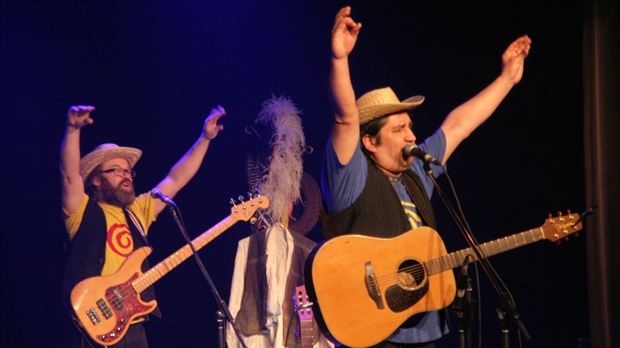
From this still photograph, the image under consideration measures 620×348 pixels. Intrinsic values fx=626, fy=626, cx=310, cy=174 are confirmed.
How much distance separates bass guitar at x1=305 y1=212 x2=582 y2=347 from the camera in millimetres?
2762

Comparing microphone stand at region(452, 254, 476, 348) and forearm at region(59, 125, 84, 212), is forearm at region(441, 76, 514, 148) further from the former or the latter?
forearm at region(59, 125, 84, 212)

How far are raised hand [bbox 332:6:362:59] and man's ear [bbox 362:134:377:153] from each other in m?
0.62

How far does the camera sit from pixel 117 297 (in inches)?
186

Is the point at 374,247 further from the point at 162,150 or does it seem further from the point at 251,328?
the point at 162,150

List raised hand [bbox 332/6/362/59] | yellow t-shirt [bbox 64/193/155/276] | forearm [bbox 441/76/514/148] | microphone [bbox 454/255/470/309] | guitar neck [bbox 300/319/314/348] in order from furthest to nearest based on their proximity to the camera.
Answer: yellow t-shirt [bbox 64/193/155/276] < guitar neck [bbox 300/319/314/348] < forearm [bbox 441/76/514/148] < microphone [bbox 454/255/470/309] < raised hand [bbox 332/6/362/59]

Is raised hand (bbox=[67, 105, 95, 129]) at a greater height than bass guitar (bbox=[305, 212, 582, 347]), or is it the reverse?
raised hand (bbox=[67, 105, 95, 129])

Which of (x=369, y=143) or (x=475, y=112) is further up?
(x=475, y=112)

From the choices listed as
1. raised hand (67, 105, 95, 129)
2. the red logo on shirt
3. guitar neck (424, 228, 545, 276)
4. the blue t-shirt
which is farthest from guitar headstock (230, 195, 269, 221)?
guitar neck (424, 228, 545, 276)

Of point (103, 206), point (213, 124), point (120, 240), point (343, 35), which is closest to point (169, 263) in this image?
point (120, 240)

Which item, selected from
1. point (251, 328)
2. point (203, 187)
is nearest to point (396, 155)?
point (251, 328)

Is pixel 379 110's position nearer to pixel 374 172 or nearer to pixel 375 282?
pixel 374 172

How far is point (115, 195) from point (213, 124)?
3.33ft

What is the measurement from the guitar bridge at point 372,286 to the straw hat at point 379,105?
72 cm

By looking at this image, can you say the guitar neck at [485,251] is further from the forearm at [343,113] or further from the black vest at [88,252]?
the black vest at [88,252]
